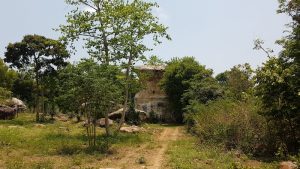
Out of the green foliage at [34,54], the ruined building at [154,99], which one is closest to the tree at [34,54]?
the green foliage at [34,54]

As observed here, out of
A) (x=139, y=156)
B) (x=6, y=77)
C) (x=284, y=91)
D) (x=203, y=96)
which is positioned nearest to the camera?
(x=284, y=91)

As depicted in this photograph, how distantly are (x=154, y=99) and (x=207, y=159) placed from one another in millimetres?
30588

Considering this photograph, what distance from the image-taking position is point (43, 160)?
14453mm

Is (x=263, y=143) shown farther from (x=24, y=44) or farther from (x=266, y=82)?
(x=24, y=44)

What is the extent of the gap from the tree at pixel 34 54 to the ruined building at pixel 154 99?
10.2 metres

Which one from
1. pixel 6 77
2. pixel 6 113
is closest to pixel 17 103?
pixel 6 77

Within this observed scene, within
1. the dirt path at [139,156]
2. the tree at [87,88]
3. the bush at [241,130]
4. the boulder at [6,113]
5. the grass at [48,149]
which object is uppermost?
the tree at [87,88]

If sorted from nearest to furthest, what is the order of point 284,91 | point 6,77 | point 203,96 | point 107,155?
point 284,91
point 107,155
point 203,96
point 6,77

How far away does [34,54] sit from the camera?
33375 mm

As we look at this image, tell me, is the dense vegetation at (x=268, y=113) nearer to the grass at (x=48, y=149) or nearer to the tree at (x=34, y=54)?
the grass at (x=48, y=149)

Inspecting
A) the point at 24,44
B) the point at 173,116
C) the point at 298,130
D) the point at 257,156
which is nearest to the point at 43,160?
the point at 257,156

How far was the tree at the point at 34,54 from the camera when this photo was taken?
3275 cm

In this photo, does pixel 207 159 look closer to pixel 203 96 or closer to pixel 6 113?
pixel 203 96

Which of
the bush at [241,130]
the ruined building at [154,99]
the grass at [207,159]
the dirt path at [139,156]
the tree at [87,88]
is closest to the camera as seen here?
the grass at [207,159]
